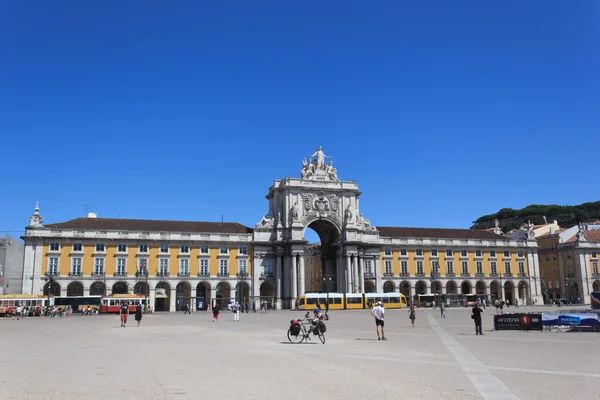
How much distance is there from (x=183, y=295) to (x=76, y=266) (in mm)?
16573

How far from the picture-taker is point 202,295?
87.5 metres

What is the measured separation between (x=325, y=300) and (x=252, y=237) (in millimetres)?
16832

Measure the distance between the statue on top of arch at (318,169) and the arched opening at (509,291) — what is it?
35.8m

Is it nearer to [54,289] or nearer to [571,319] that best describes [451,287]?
[54,289]

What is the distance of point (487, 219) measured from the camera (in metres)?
188

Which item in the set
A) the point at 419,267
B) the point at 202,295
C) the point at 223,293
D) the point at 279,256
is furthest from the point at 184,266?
the point at 419,267

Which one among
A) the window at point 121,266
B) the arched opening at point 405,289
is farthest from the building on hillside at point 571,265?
the window at point 121,266

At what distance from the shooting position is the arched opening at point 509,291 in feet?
325

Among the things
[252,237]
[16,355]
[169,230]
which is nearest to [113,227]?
[169,230]

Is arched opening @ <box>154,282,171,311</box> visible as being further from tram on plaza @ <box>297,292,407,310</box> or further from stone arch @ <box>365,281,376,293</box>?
stone arch @ <box>365,281,376,293</box>

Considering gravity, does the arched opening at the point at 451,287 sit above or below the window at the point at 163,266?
below

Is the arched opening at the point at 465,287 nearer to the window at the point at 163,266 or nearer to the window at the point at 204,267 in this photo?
the window at the point at 204,267

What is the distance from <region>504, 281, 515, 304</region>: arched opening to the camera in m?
99.2

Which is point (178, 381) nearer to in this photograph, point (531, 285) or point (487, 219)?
point (531, 285)
